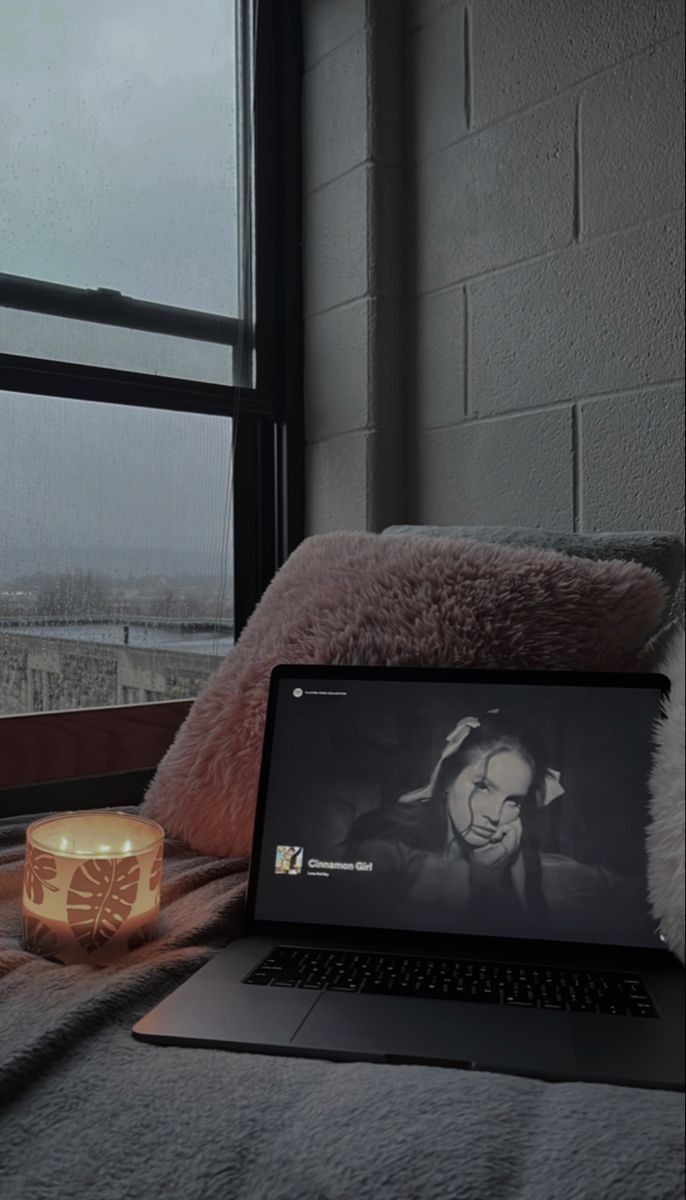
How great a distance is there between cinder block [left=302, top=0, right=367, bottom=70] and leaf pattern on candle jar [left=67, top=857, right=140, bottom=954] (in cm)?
129

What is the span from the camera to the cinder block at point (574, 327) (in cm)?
94

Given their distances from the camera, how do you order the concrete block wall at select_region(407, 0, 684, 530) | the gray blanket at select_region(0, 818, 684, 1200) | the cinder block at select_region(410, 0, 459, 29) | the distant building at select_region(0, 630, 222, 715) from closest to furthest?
the gray blanket at select_region(0, 818, 684, 1200) → the concrete block wall at select_region(407, 0, 684, 530) → the distant building at select_region(0, 630, 222, 715) → the cinder block at select_region(410, 0, 459, 29)

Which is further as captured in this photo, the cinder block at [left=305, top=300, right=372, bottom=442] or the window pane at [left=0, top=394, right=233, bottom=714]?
the cinder block at [left=305, top=300, right=372, bottom=442]

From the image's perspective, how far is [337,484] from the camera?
140cm

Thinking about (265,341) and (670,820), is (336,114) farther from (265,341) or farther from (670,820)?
(670,820)

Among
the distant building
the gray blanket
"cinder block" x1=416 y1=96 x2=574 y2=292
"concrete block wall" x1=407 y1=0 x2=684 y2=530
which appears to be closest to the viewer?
the gray blanket

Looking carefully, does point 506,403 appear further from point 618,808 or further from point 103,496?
point 618,808

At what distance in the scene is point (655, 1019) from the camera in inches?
20.2

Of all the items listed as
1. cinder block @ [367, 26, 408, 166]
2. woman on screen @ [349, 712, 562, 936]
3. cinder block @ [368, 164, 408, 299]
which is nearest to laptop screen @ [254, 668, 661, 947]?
woman on screen @ [349, 712, 562, 936]

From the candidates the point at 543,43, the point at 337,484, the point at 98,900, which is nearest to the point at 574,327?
the point at 543,43

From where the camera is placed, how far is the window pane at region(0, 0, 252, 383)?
1.19m

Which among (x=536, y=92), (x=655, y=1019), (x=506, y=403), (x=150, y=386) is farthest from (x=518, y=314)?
(x=655, y=1019)

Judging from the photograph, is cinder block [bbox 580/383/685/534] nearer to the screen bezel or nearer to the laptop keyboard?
the screen bezel

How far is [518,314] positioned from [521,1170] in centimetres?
99
